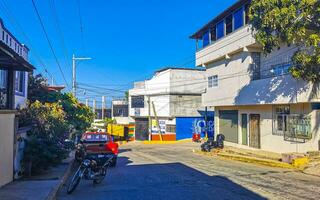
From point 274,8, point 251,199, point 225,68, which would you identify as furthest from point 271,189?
point 225,68

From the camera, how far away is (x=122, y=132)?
49.6m

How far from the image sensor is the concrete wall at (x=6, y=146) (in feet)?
34.1

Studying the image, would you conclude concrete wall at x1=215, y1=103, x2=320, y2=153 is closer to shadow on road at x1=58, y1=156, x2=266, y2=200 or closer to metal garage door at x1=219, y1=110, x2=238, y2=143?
metal garage door at x1=219, y1=110, x2=238, y2=143

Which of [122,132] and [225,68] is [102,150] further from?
[122,132]

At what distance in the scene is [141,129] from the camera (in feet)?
170

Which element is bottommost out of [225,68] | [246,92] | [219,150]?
[219,150]

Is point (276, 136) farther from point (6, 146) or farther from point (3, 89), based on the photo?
point (6, 146)

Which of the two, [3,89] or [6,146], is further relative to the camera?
[3,89]

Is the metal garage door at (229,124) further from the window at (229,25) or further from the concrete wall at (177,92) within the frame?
the concrete wall at (177,92)

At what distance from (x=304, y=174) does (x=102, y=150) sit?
958 cm

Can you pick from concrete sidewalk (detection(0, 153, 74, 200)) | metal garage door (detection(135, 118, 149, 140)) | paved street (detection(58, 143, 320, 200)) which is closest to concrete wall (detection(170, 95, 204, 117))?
metal garage door (detection(135, 118, 149, 140))

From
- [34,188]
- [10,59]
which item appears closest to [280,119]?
[34,188]

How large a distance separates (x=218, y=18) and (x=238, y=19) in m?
3.20

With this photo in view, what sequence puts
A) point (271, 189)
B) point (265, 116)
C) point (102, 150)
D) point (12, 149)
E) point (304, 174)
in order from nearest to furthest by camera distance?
point (271, 189) < point (12, 149) < point (304, 174) < point (102, 150) < point (265, 116)
